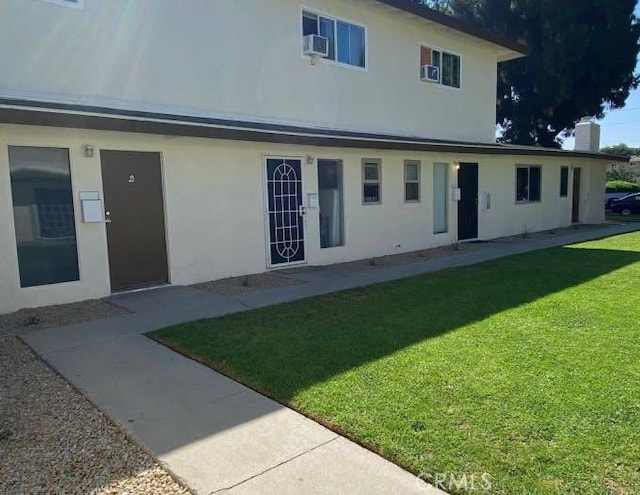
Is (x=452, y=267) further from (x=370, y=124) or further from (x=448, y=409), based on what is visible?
(x=448, y=409)

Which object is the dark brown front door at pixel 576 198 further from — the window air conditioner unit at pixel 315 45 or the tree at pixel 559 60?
the window air conditioner unit at pixel 315 45

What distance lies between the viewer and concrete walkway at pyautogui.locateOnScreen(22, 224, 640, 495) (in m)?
2.97

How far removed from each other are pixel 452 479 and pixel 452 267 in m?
7.64

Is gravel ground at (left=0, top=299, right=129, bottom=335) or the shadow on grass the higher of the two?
gravel ground at (left=0, top=299, right=129, bottom=335)

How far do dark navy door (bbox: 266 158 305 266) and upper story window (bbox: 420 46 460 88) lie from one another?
5.75 m

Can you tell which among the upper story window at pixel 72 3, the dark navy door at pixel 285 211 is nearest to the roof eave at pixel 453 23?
the dark navy door at pixel 285 211

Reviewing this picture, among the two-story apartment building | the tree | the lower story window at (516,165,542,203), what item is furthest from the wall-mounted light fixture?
the tree

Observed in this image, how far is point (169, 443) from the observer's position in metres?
3.42

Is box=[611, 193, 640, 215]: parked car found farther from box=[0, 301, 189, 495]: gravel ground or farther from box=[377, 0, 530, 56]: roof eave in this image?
box=[0, 301, 189, 495]: gravel ground

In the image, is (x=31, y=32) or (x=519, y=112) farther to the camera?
(x=519, y=112)

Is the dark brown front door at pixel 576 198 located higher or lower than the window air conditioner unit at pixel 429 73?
lower

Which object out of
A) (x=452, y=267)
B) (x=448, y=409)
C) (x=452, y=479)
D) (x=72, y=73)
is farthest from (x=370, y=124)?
(x=452, y=479)

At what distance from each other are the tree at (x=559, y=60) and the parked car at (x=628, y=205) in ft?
16.8

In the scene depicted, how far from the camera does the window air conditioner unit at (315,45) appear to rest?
35.2 ft
